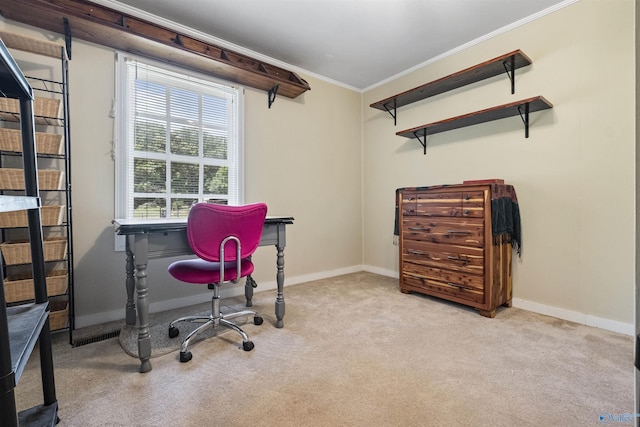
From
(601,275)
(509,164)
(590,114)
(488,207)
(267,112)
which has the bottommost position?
(601,275)

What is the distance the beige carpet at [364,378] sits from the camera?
1271 millimetres

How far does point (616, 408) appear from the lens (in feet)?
4.24

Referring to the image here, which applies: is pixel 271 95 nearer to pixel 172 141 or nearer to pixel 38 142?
pixel 172 141

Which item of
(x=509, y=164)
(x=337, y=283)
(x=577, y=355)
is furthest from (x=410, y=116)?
(x=577, y=355)

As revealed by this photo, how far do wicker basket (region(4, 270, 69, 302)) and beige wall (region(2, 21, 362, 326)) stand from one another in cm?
30

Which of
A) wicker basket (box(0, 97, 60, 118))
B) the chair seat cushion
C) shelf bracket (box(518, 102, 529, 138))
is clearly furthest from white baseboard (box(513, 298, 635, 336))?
wicker basket (box(0, 97, 60, 118))

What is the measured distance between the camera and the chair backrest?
5.60 ft

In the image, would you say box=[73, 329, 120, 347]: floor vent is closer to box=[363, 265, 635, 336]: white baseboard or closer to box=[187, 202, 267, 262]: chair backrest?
box=[187, 202, 267, 262]: chair backrest

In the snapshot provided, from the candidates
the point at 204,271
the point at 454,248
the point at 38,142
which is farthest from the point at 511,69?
the point at 38,142

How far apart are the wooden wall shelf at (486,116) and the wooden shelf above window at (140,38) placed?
1.51 meters

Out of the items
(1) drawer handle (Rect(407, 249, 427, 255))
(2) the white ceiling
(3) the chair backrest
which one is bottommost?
(1) drawer handle (Rect(407, 249, 427, 255))

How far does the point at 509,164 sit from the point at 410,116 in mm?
1288

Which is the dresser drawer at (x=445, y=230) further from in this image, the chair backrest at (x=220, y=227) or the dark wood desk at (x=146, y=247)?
the dark wood desk at (x=146, y=247)

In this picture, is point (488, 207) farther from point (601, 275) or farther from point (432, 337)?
point (432, 337)
